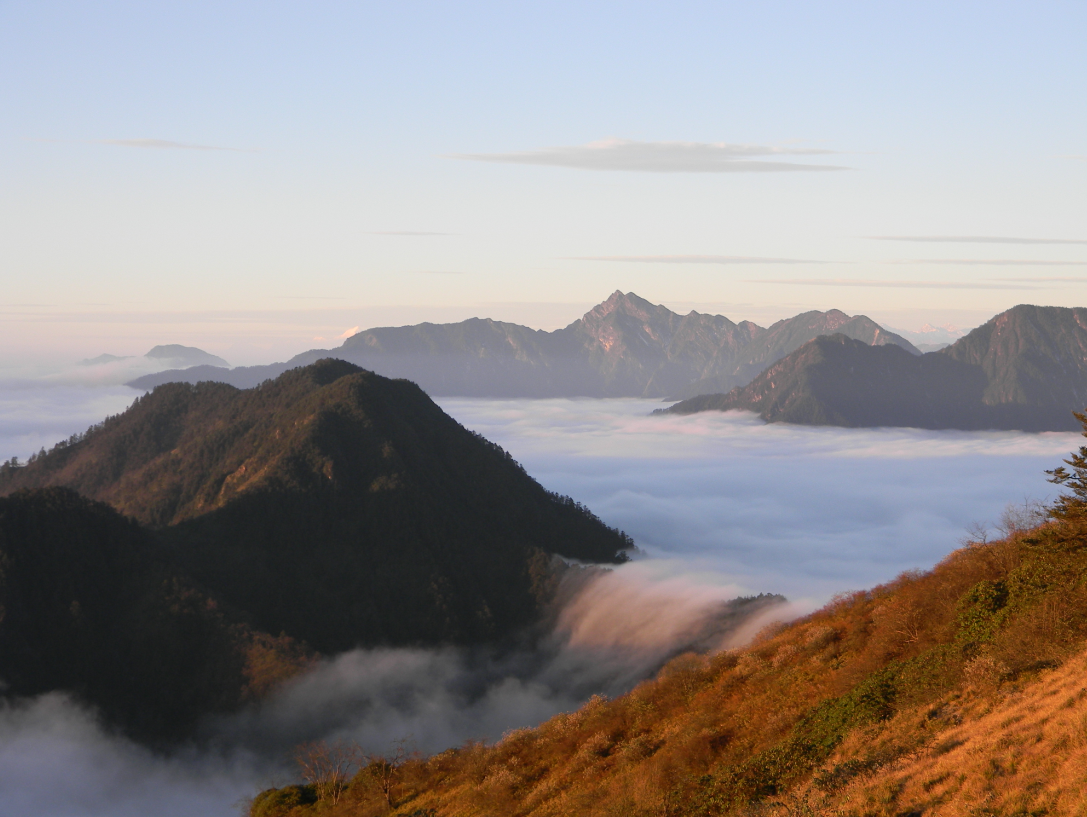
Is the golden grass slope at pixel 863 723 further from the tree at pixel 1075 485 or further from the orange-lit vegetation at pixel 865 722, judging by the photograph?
the tree at pixel 1075 485

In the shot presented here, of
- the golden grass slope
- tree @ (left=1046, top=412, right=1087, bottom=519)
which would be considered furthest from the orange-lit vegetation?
tree @ (left=1046, top=412, right=1087, bottom=519)

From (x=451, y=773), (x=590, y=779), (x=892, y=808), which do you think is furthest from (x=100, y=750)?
(x=892, y=808)

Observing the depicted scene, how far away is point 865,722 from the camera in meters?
49.8

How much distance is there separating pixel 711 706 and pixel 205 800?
517ft

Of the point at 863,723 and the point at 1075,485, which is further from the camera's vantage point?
the point at 1075,485

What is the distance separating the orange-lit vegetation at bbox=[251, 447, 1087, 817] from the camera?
1526 inches

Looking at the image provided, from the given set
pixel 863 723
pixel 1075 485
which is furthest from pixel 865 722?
pixel 1075 485

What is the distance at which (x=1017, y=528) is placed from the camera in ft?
227

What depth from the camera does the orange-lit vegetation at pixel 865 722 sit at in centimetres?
3875

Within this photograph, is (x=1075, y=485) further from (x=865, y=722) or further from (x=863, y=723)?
(x=863, y=723)

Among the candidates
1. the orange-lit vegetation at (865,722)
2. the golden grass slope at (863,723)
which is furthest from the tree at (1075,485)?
the golden grass slope at (863,723)

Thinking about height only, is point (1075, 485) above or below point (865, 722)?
above

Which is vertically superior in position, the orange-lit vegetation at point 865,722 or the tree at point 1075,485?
the tree at point 1075,485

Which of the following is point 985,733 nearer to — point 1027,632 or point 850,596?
point 1027,632
